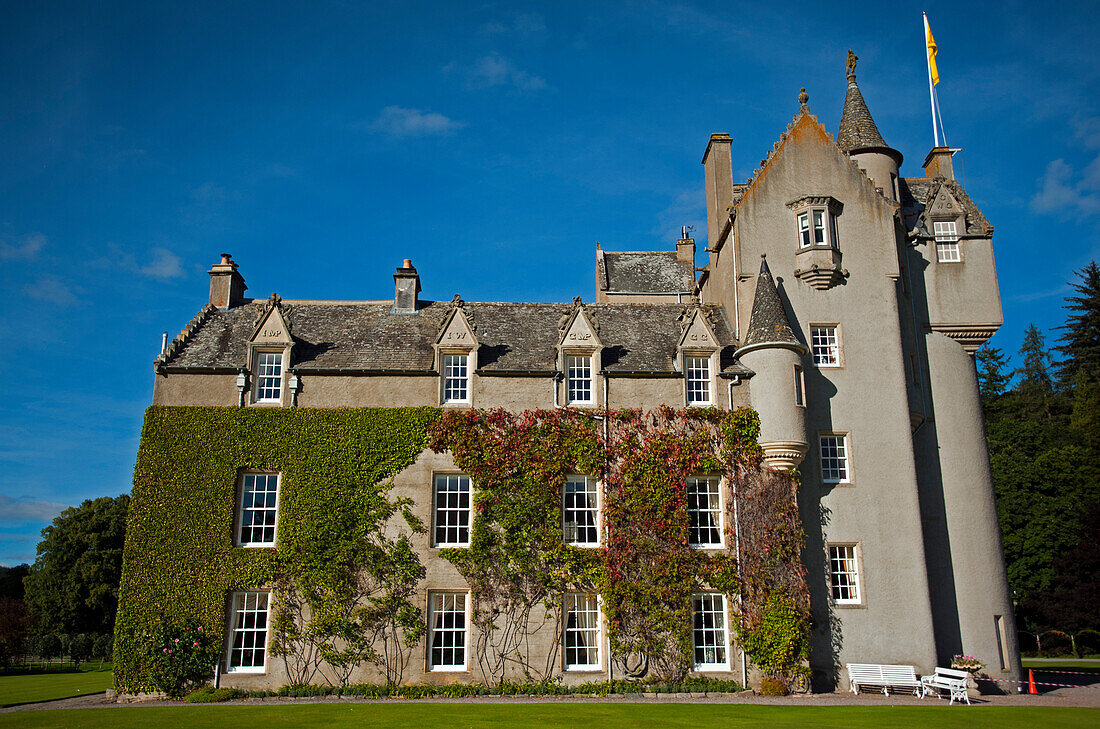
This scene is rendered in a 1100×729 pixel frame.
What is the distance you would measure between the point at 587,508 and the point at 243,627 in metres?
11.5

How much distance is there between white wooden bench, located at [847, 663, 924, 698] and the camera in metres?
23.1

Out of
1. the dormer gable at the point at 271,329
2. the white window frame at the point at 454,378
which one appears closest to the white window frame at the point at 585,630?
the white window frame at the point at 454,378

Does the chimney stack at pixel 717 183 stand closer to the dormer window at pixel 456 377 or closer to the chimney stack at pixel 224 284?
the dormer window at pixel 456 377

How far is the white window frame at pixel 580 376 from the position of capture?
1037 inches

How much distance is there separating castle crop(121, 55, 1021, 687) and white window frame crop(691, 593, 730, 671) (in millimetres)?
70

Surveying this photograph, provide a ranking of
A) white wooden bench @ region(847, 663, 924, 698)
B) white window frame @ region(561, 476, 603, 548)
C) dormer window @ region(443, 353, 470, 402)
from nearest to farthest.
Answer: white wooden bench @ region(847, 663, 924, 698)
white window frame @ region(561, 476, 603, 548)
dormer window @ region(443, 353, 470, 402)

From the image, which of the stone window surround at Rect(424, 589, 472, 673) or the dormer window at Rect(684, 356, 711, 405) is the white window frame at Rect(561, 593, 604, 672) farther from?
the dormer window at Rect(684, 356, 711, 405)

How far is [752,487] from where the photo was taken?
987 inches

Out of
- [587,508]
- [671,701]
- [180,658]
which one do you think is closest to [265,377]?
[180,658]

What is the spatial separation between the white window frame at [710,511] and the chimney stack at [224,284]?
1893 centimetres

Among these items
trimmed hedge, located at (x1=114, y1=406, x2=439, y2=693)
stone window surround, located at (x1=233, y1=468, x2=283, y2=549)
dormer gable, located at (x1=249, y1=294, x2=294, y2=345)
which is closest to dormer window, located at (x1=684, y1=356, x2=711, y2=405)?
trimmed hedge, located at (x1=114, y1=406, x2=439, y2=693)

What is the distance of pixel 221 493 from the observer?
24656 millimetres

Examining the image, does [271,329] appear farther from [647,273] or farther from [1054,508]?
[1054,508]

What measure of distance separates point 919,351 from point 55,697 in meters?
31.8
